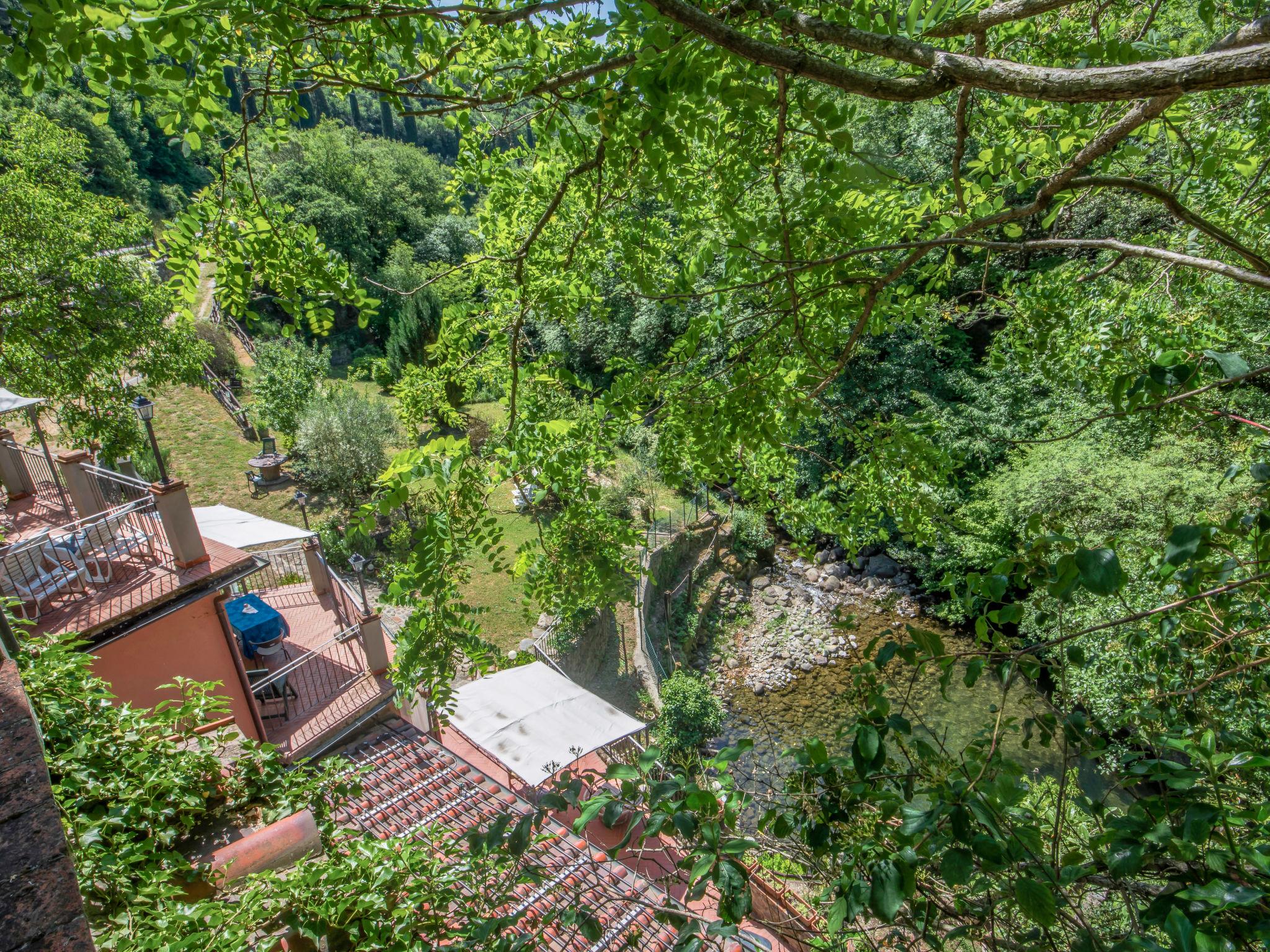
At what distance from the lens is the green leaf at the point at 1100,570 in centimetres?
101

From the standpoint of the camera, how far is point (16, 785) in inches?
48.1

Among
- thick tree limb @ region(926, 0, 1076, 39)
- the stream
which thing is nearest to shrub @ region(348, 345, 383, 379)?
the stream

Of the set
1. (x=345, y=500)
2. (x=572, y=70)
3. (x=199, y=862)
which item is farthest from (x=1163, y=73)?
(x=345, y=500)

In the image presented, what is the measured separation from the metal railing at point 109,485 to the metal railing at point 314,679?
8.64ft

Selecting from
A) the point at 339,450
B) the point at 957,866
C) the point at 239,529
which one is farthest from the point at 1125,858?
the point at 339,450

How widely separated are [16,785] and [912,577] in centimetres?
1575

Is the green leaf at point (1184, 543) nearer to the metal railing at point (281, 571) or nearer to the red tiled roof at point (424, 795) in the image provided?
the red tiled roof at point (424, 795)

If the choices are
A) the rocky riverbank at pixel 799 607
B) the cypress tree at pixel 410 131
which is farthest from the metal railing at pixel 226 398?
the cypress tree at pixel 410 131

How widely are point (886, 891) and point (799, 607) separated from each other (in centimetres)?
1371

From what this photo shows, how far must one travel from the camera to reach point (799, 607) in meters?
14.2

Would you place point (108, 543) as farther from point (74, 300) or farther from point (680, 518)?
point (680, 518)

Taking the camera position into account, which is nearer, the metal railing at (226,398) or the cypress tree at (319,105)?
the metal railing at (226,398)

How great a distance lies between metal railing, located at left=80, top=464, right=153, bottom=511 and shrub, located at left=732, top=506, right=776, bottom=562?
444 inches

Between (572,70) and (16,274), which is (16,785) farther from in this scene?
(16,274)
